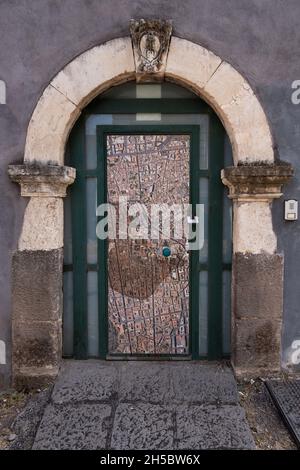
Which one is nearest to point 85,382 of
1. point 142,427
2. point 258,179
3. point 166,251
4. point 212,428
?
point 142,427

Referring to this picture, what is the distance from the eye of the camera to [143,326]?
305cm

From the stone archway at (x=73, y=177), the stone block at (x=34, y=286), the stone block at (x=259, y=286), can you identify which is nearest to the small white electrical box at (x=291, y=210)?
the stone archway at (x=73, y=177)

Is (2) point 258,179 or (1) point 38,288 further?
(1) point 38,288

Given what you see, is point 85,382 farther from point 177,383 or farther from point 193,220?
point 193,220

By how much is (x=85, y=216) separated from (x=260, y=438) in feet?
6.95

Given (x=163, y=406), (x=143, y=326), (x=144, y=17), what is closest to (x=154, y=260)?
(x=143, y=326)

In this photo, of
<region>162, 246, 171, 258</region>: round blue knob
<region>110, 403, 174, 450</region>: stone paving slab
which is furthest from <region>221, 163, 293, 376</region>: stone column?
<region>110, 403, 174, 450</region>: stone paving slab

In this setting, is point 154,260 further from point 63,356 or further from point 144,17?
point 144,17

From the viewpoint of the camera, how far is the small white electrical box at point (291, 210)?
277 centimetres

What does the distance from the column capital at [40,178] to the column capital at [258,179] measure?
4.23 ft

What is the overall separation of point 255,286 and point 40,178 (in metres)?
1.89

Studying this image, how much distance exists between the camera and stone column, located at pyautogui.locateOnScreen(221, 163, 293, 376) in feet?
9.07

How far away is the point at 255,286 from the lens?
9.14ft

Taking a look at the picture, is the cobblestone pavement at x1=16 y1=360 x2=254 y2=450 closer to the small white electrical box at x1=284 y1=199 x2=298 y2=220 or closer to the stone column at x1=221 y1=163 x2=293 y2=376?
the stone column at x1=221 y1=163 x2=293 y2=376
